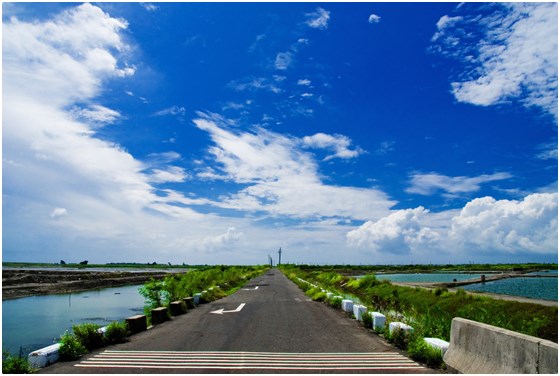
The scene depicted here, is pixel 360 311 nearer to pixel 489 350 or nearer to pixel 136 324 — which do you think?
pixel 489 350

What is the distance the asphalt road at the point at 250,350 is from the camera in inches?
301

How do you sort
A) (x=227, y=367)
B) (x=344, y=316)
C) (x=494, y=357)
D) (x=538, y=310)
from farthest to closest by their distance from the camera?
(x=538, y=310) < (x=344, y=316) < (x=227, y=367) < (x=494, y=357)

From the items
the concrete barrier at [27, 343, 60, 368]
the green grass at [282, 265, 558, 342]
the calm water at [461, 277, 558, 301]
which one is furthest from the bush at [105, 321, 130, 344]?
the calm water at [461, 277, 558, 301]

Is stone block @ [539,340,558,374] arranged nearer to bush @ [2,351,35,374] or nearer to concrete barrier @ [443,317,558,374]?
concrete barrier @ [443,317,558,374]

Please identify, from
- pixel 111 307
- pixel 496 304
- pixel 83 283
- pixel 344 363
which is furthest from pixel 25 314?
pixel 496 304

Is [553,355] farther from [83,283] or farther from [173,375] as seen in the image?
[83,283]

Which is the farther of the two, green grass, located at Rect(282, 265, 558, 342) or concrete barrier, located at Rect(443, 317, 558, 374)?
green grass, located at Rect(282, 265, 558, 342)

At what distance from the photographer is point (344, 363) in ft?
26.4

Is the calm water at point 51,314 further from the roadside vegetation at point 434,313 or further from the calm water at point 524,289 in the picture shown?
the calm water at point 524,289

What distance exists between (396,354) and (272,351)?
2827 millimetres

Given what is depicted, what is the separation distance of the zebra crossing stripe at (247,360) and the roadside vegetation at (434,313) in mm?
755

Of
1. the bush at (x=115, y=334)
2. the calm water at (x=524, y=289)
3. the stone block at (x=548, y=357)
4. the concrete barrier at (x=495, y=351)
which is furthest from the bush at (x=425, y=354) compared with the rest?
the calm water at (x=524, y=289)

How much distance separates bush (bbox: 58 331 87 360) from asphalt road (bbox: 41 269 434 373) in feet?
0.66

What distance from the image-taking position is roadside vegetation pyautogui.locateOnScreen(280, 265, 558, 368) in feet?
31.8
